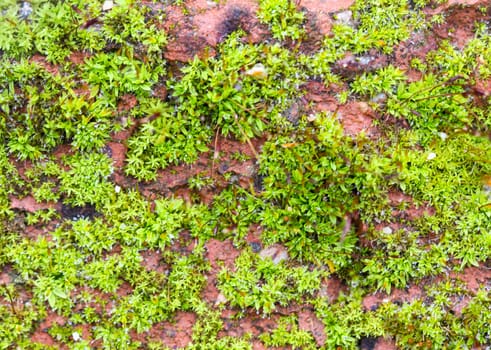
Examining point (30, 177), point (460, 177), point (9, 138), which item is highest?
point (9, 138)

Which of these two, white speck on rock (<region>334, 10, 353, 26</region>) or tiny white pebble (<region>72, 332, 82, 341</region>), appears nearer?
tiny white pebble (<region>72, 332, 82, 341</region>)

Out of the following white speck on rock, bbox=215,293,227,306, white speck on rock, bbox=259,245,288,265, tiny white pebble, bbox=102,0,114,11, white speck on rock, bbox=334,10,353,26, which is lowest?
white speck on rock, bbox=215,293,227,306

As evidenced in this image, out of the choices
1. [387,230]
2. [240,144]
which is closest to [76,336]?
[240,144]

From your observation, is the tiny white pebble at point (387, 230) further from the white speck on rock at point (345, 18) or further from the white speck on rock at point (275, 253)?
the white speck on rock at point (345, 18)

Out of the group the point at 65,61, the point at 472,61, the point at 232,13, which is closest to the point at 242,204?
the point at 232,13

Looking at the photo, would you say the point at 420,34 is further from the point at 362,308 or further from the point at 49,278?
the point at 49,278

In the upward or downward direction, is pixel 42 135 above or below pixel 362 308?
above

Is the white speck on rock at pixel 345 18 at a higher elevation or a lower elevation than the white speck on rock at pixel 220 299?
higher

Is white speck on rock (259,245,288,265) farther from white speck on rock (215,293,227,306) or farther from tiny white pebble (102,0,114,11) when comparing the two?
tiny white pebble (102,0,114,11)

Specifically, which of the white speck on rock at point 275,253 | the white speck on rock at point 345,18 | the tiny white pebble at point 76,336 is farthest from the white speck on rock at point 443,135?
the tiny white pebble at point 76,336

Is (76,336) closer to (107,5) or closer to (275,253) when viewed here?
(275,253)

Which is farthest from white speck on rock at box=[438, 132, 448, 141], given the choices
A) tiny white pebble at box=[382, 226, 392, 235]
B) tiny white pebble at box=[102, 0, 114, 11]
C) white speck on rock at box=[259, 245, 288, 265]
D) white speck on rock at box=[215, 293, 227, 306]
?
tiny white pebble at box=[102, 0, 114, 11]
